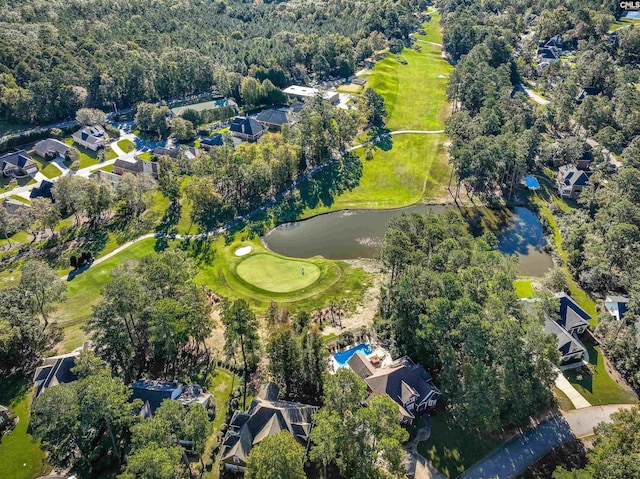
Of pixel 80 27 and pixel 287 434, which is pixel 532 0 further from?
pixel 287 434

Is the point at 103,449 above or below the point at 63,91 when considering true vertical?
below

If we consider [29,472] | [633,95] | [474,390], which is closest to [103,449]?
[29,472]

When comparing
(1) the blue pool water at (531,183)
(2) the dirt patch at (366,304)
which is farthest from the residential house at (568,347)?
(1) the blue pool water at (531,183)

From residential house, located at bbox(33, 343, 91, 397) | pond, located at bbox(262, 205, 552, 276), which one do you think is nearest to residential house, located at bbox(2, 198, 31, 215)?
residential house, located at bbox(33, 343, 91, 397)

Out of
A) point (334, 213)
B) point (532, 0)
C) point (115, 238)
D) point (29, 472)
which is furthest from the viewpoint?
point (532, 0)

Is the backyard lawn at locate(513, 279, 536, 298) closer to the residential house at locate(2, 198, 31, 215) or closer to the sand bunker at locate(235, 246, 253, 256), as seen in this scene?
the sand bunker at locate(235, 246, 253, 256)

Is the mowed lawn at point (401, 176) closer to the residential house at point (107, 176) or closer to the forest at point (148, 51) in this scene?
the residential house at point (107, 176)

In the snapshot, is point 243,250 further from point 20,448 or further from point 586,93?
point 586,93
